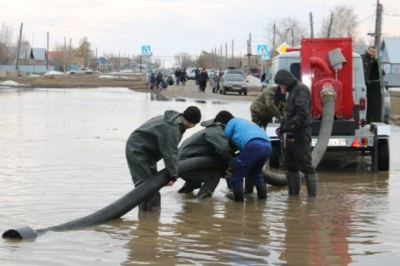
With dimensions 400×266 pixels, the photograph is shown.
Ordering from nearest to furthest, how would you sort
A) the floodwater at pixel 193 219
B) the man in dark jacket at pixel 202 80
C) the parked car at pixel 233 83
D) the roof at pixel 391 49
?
the floodwater at pixel 193 219 → the parked car at pixel 233 83 → the man in dark jacket at pixel 202 80 → the roof at pixel 391 49

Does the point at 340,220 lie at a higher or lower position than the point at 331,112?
lower

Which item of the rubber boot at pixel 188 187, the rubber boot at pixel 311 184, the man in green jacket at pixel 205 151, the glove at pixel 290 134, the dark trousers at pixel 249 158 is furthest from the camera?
the rubber boot at pixel 188 187

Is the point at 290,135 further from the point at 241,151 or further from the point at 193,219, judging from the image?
the point at 193,219

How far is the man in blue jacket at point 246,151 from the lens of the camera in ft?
34.5

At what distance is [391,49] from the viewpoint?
83438mm

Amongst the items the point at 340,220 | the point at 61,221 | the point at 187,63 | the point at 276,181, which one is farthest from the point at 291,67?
the point at 187,63

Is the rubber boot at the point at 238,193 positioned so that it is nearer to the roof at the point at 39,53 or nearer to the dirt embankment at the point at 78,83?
the dirt embankment at the point at 78,83

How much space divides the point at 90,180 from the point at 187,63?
7256 inches

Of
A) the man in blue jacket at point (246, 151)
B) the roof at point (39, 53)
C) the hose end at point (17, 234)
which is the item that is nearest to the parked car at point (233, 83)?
the man in blue jacket at point (246, 151)

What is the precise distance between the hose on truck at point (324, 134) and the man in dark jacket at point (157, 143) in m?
2.95

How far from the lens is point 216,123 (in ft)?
36.0

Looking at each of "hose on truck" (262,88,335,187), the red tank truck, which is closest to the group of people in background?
"hose on truck" (262,88,335,187)

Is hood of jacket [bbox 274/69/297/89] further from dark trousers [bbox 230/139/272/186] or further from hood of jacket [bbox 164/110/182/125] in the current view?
hood of jacket [bbox 164/110/182/125]

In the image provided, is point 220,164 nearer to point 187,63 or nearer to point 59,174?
point 59,174
